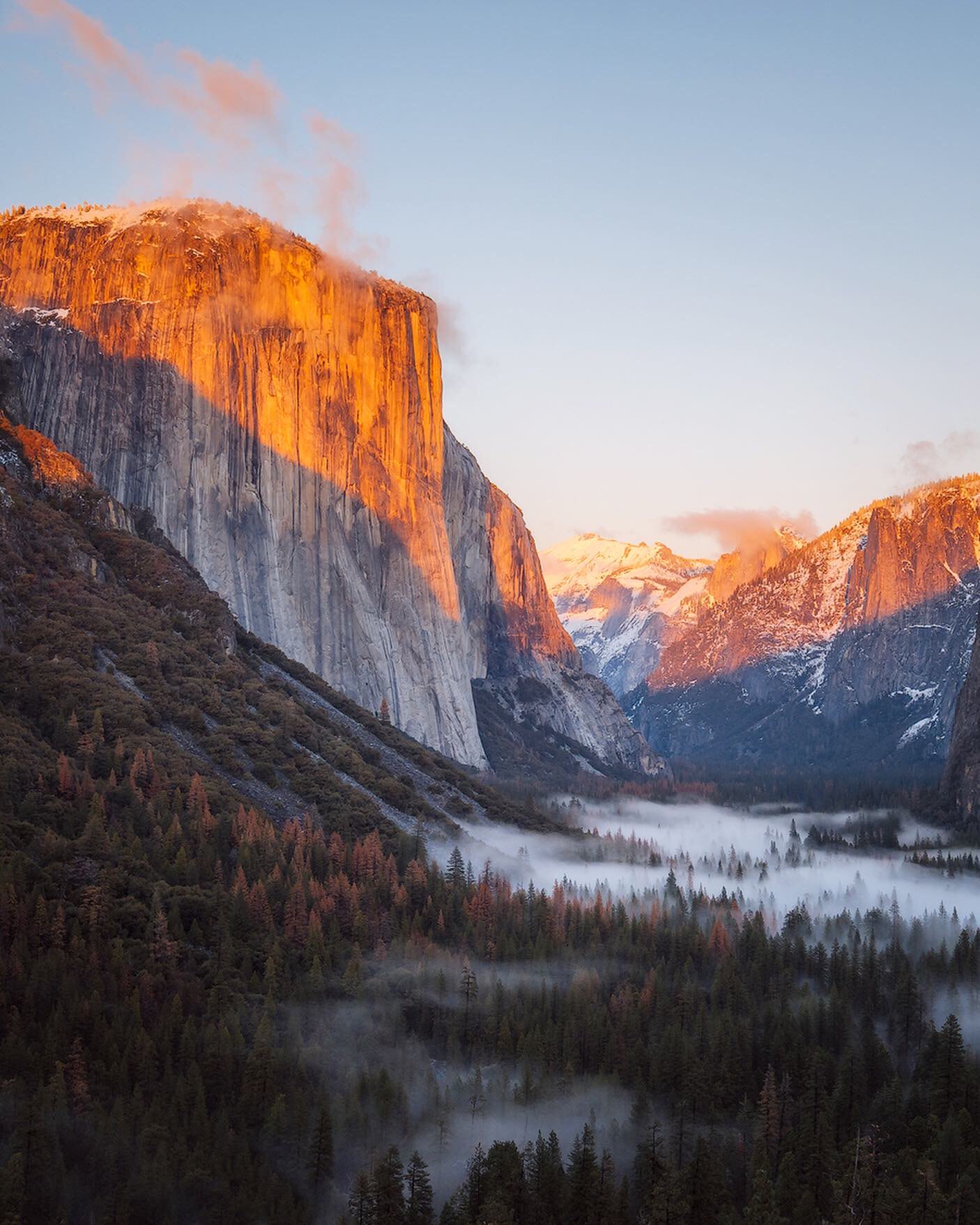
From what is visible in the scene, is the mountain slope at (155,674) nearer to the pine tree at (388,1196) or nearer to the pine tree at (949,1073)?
the pine tree at (388,1196)

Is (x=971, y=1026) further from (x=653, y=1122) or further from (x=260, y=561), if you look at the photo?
Result: (x=260, y=561)

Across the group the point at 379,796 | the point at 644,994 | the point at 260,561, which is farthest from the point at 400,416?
the point at 644,994

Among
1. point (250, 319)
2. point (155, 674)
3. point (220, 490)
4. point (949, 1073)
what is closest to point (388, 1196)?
point (949, 1073)

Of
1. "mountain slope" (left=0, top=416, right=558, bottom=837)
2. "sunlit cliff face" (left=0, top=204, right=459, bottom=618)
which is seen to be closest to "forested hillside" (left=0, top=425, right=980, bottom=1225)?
"mountain slope" (left=0, top=416, right=558, bottom=837)

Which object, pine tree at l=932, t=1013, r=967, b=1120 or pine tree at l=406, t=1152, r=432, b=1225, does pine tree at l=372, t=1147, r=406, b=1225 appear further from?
pine tree at l=932, t=1013, r=967, b=1120

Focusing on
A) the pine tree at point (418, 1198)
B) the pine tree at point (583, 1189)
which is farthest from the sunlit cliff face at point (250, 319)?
the pine tree at point (583, 1189)

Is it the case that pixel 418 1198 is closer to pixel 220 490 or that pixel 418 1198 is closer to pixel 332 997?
pixel 332 997

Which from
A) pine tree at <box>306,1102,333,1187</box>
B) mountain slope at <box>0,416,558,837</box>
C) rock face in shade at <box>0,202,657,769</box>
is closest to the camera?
pine tree at <box>306,1102,333,1187</box>
